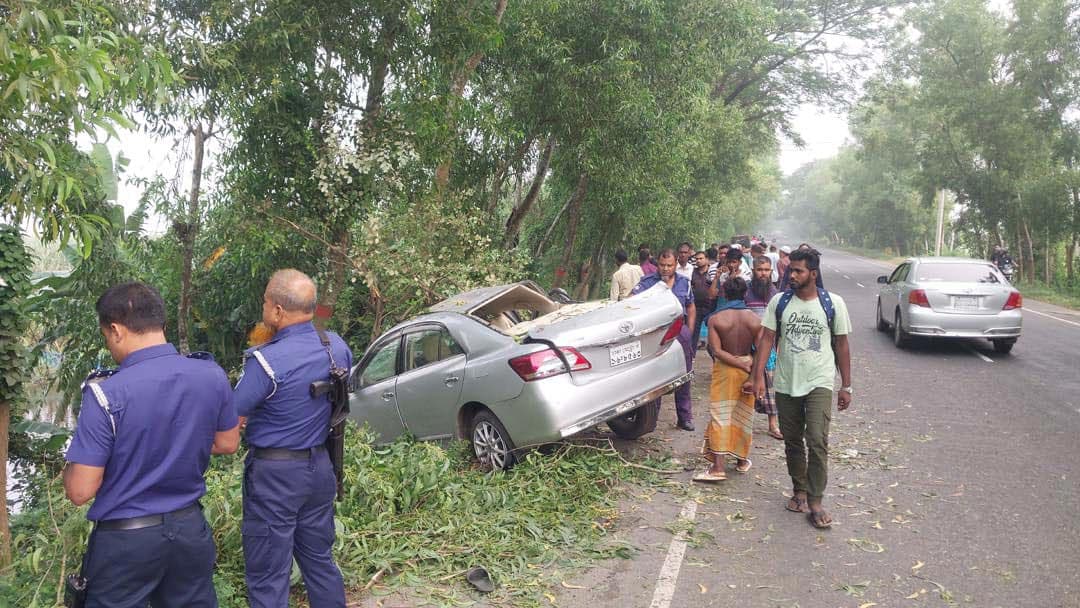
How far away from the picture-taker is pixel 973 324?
12234 mm

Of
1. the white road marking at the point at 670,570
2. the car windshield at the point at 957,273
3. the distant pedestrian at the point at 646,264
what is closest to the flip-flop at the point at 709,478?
the white road marking at the point at 670,570

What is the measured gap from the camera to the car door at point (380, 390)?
7.42m

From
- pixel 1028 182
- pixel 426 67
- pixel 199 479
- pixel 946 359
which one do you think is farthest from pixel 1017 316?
pixel 1028 182

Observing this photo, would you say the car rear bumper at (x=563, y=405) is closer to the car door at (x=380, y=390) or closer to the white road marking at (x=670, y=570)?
the white road marking at (x=670, y=570)

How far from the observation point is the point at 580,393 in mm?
6293

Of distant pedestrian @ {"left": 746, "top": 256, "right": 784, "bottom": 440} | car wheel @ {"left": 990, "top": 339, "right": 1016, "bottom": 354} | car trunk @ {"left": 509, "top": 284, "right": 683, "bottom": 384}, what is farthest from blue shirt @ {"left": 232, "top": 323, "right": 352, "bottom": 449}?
car wheel @ {"left": 990, "top": 339, "right": 1016, "bottom": 354}

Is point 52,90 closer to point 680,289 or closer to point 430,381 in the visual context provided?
point 430,381

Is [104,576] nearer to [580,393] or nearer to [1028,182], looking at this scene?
[580,393]

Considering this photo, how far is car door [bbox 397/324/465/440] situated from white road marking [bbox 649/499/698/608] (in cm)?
217

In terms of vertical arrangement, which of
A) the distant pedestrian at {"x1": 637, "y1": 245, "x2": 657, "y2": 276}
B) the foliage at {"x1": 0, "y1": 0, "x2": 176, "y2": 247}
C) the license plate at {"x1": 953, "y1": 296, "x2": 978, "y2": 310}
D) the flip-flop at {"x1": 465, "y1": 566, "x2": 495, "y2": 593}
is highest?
the foliage at {"x1": 0, "y1": 0, "x2": 176, "y2": 247}

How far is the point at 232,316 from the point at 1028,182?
2756cm

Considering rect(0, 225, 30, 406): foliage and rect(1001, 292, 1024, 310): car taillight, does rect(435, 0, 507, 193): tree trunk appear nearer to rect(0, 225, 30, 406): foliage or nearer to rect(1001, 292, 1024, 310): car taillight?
rect(0, 225, 30, 406): foliage

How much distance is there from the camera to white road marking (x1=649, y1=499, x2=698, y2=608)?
4.48m

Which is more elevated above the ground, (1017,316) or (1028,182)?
(1028,182)
